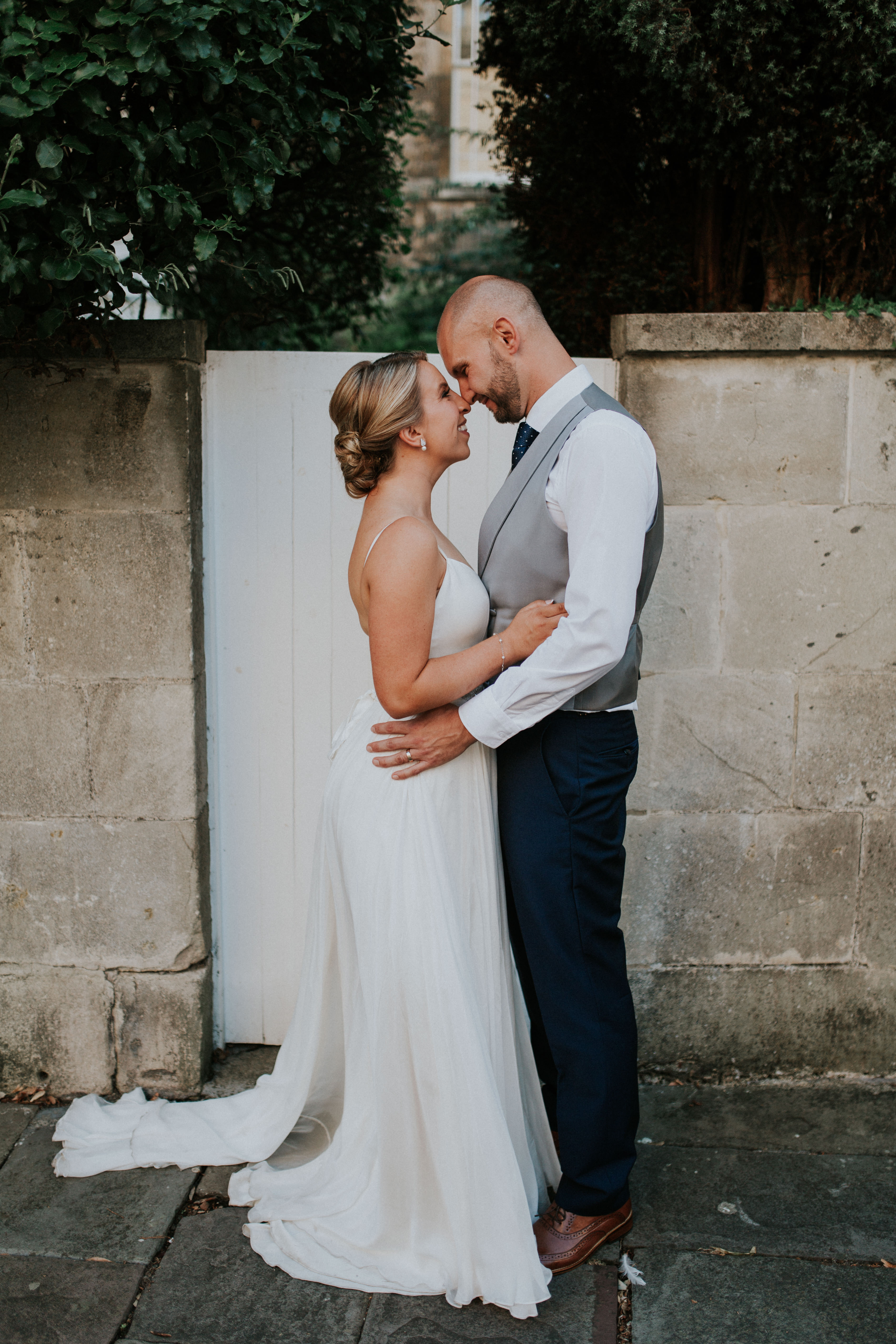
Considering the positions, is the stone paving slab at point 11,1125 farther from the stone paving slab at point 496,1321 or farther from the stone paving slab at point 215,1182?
the stone paving slab at point 496,1321

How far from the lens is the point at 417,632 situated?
86.7 inches

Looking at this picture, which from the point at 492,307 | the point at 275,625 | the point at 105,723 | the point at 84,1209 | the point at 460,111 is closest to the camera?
the point at 492,307

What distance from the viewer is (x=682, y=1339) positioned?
221 centimetres

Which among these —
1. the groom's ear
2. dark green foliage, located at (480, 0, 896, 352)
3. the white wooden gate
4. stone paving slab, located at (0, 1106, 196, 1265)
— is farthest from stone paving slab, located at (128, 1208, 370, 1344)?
dark green foliage, located at (480, 0, 896, 352)

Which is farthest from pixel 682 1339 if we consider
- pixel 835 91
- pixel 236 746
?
pixel 835 91

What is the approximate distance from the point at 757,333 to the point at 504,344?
2.87ft

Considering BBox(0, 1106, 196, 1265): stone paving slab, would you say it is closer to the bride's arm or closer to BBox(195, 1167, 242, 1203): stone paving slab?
BBox(195, 1167, 242, 1203): stone paving slab

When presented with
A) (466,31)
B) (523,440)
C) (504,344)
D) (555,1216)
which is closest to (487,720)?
(523,440)

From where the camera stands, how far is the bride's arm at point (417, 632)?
218 centimetres

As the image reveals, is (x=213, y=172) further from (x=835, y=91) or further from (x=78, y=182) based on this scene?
(x=835, y=91)

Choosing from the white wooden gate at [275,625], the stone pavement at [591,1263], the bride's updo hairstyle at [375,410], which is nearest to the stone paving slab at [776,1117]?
the stone pavement at [591,1263]

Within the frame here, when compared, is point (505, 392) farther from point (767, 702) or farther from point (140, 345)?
point (767, 702)

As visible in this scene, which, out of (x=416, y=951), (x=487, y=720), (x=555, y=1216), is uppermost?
(x=487, y=720)

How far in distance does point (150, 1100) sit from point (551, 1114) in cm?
120
